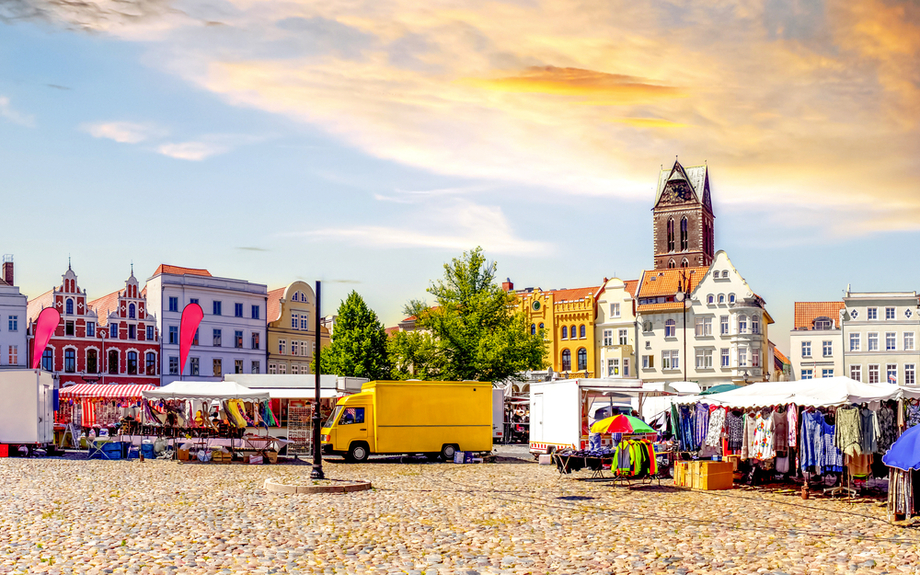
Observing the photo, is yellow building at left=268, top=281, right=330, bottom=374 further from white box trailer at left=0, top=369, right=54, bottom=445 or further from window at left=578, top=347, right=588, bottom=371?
white box trailer at left=0, top=369, right=54, bottom=445

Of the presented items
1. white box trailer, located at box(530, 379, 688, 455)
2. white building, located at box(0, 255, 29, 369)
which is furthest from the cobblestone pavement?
white building, located at box(0, 255, 29, 369)

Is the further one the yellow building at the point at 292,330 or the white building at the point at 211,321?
the yellow building at the point at 292,330

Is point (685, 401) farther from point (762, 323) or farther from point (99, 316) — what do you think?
point (99, 316)

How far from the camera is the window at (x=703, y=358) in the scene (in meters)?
80.2

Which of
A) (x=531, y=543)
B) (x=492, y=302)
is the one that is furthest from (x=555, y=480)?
(x=492, y=302)

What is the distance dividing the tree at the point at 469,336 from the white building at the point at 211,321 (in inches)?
1068

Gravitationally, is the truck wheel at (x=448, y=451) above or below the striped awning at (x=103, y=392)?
below

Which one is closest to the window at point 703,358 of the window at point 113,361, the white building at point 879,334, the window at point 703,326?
the window at point 703,326

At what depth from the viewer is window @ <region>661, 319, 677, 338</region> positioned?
82.8 metres

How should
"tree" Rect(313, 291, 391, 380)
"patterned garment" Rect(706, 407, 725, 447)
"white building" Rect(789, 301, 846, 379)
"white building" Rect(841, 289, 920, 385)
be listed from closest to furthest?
"patterned garment" Rect(706, 407, 725, 447), "tree" Rect(313, 291, 391, 380), "white building" Rect(841, 289, 920, 385), "white building" Rect(789, 301, 846, 379)

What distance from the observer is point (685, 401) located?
25281 millimetres

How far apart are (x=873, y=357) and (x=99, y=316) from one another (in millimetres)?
63710

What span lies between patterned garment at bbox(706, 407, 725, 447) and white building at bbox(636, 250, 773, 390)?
51775 mm

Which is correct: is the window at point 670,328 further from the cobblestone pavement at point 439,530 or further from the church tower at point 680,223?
the cobblestone pavement at point 439,530
